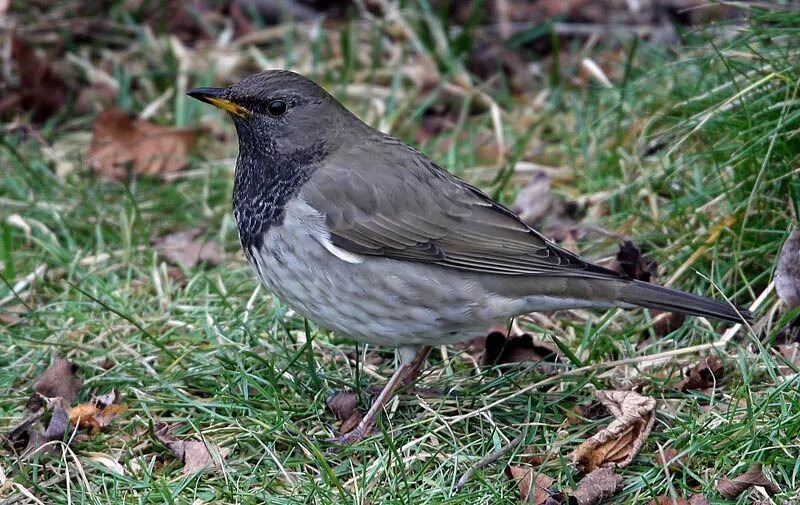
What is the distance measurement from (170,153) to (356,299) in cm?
300

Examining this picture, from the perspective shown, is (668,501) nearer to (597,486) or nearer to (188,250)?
(597,486)

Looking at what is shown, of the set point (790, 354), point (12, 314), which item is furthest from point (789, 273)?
point (12, 314)

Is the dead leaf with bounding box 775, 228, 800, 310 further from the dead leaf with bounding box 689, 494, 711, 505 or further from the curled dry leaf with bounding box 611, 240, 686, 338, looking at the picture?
the dead leaf with bounding box 689, 494, 711, 505

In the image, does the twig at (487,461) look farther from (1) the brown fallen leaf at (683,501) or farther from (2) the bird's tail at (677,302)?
(2) the bird's tail at (677,302)

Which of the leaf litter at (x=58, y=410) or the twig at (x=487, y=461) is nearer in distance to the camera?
the twig at (x=487, y=461)

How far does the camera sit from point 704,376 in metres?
4.83

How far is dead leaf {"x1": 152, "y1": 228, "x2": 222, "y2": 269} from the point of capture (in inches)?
239

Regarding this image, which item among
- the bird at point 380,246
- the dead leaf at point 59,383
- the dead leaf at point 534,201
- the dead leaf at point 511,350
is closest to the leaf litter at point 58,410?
the dead leaf at point 59,383

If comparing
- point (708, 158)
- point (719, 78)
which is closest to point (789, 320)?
point (708, 158)

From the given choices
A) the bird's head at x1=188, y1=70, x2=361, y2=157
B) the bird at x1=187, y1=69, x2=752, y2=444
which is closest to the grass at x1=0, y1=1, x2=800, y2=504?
the bird at x1=187, y1=69, x2=752, y2=444

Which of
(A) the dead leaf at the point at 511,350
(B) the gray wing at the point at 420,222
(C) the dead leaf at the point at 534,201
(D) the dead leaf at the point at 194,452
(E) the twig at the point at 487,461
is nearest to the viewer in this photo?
(E) the twig at the point at 487,461

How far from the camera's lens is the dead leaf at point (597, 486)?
13.2 ft

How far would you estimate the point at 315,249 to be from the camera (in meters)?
4.58

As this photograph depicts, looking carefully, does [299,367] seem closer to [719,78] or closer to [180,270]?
[180,270]
